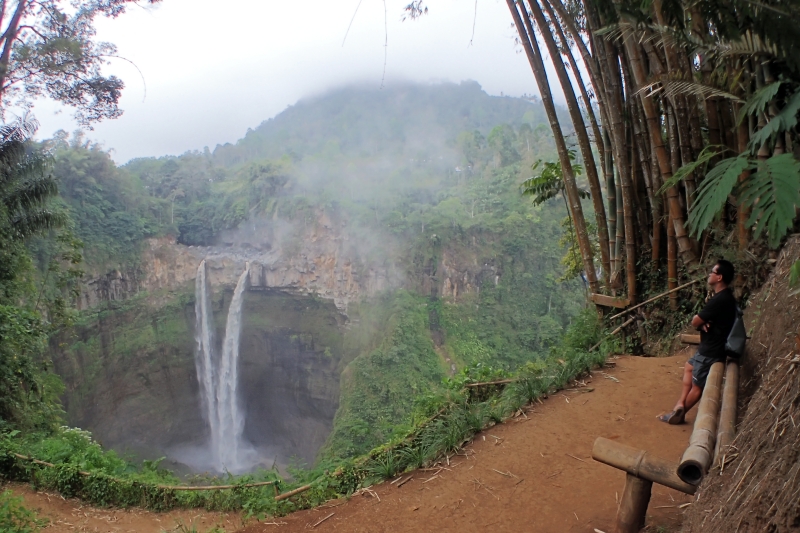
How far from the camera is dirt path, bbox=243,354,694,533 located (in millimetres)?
2529

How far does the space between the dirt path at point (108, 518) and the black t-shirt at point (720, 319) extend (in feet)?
13.3

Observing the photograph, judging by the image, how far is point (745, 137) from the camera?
3768 millimetres

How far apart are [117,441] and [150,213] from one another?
476 inches

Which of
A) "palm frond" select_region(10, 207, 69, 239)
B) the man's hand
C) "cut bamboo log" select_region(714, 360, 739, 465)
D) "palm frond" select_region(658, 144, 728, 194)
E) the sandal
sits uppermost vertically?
"palm frond" select_region(10, 207, 69, 239)

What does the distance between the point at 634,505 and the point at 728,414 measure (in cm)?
52

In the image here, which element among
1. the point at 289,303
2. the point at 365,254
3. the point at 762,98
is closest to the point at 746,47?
the point at 762,98

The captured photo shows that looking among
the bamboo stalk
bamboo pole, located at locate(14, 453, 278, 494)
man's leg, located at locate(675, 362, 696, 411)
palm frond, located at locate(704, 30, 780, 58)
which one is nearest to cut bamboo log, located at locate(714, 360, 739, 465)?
man's leg, located at locate(675, 362, 696, 411)

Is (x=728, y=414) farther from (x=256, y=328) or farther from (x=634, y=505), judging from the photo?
(x=256, y=328)

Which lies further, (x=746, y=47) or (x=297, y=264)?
(x=297, y=264)

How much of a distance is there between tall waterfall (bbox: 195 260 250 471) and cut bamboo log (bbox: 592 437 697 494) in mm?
25081

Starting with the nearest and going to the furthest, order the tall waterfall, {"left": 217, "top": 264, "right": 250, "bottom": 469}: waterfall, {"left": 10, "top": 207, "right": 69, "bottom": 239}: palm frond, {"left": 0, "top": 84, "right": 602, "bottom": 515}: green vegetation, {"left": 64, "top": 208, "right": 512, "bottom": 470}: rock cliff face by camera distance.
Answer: {"left": 10, "top": 207, "right": 69, "bottom": 239}: palm frond → {"left": 0, "top": 84, "right": 602, "bottom": 515}: green vegetation → {"left": 64, "top": 208, "right": 512, "bottom": 470}: rock cliff face → {"left": 217, "top": 264, "right": 250, "bottom": 469}: waterfall → the tall waterfall

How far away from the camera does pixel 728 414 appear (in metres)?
2.00

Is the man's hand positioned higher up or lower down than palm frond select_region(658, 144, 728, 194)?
lower down

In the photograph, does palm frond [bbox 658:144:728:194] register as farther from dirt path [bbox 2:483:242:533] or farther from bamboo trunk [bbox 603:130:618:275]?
dirt path [bbox 2:483:242:533]
